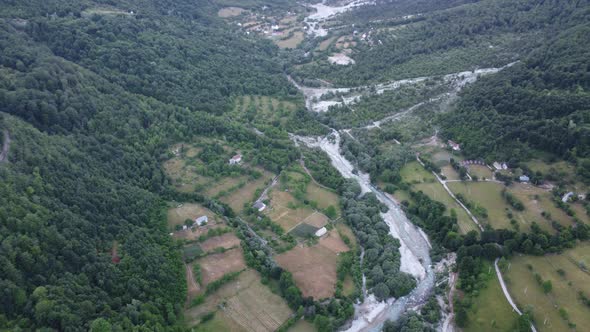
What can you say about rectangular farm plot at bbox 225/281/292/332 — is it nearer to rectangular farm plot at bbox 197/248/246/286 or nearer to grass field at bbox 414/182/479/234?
rectangular farm plot at bbox 197/248/246/286

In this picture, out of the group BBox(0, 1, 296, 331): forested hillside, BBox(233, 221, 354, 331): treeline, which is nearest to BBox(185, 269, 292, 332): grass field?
BBox(233, 221, 354, 331): treeline

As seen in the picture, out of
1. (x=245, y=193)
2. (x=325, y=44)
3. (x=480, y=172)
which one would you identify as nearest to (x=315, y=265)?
(x=245, y=193)

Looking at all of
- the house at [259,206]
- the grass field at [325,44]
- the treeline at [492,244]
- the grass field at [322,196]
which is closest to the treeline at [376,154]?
the grass field at [322,196]

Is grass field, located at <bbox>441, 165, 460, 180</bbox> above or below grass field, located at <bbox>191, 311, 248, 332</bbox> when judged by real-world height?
above

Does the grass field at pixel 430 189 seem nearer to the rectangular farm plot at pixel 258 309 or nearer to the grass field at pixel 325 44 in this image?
the rectangular farm plot at pixel 258 309

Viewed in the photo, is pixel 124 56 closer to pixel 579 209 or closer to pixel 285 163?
pixel 285 163

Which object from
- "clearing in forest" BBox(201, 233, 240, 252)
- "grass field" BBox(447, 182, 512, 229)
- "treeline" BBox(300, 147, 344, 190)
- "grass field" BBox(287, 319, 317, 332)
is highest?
"grass field" BBox(447, 182, 512, 229)
